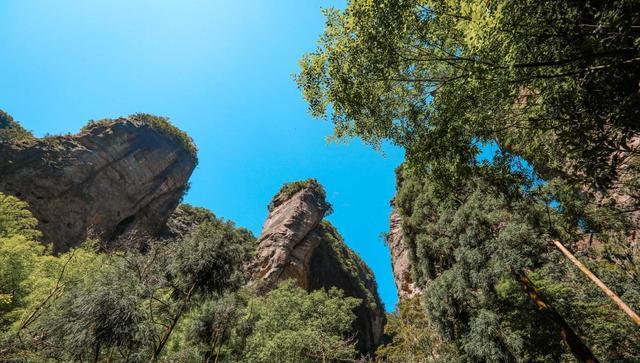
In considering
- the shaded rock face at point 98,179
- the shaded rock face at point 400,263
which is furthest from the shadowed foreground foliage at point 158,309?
the shaded rock face at point 400,263

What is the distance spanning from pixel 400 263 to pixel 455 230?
19.8 meters

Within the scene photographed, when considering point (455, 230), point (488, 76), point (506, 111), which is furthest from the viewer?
point (455, 230)

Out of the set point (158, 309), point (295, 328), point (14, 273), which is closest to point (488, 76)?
point (158, 309)

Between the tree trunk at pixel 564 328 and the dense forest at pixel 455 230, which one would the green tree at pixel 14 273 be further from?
the tree trunk at pixel 564 328

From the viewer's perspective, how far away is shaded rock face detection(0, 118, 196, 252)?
111 ft

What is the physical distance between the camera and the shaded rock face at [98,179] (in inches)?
1331

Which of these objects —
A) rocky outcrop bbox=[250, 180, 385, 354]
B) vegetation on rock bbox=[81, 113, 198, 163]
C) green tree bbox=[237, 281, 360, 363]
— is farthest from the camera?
vegetation on rock bbox=[81, 113, 198, 163]

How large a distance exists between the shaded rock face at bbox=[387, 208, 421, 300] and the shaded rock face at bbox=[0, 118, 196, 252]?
32586mm

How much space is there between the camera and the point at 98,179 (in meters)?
39.4

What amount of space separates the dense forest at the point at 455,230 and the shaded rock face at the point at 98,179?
12.1 m

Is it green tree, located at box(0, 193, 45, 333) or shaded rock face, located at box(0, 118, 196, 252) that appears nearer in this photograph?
green tree, located at box(0, 193, 45, 333)

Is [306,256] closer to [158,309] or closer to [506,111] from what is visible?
[158,309]

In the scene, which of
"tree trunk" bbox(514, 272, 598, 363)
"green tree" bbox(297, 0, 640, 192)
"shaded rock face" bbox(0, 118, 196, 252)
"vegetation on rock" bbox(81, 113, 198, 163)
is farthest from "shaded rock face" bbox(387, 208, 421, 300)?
"vegetation on rock" bbox(81, 113, 198, 163)

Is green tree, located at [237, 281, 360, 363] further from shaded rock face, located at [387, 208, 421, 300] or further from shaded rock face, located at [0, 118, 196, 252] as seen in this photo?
shaded rock face, located at [0, 118, 196, 252]
